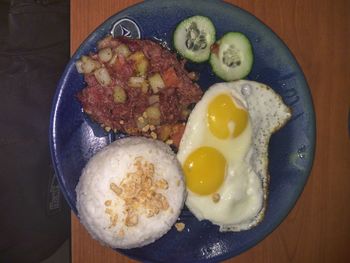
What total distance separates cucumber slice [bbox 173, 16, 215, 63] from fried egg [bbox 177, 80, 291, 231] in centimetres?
23

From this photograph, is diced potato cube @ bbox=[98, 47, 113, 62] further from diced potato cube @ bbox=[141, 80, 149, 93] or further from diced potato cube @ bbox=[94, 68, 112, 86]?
diced potato cube @ bbox=[141, 80, 149, 93]

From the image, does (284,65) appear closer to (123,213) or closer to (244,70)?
(244,70)

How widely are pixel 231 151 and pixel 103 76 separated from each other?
835mm

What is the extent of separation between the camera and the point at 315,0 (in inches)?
97.9

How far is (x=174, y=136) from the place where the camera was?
94.0 inches

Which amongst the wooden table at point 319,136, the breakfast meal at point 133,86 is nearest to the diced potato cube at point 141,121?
the breakfast meal at point 133,86

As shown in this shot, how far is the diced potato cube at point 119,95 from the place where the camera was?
2.21 metres

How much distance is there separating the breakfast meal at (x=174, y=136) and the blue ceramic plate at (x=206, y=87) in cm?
5

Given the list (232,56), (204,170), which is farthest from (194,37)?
(204,170)

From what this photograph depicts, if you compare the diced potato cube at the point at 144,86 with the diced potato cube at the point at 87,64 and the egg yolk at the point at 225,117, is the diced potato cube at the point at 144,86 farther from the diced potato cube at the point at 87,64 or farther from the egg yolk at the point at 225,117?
the egg yolk at the point at 225,117

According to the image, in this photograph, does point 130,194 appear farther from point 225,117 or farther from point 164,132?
point 225,117

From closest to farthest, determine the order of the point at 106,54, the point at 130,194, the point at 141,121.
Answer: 1. the point at 130,194
2. the point at 106,54
3. the point at 141,121

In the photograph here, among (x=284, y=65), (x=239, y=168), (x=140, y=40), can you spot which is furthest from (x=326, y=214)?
(x=140, y=40)

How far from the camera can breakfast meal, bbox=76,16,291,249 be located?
2.12 metres
